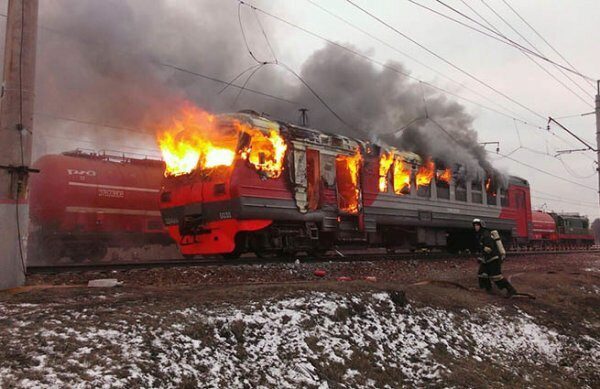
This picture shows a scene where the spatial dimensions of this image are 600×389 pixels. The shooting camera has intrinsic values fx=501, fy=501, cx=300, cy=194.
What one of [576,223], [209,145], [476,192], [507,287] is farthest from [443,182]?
[576,223]

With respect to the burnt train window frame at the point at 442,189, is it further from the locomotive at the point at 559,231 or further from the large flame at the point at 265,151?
the locomotive at the point at 559,231

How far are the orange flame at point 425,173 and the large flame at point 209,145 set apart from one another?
20.9 ft

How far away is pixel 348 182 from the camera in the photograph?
1427 centimetres

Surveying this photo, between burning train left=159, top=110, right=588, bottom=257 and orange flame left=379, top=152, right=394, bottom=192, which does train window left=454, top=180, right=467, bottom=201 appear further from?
orange flame left=379, top=152, right=394, bottom=192

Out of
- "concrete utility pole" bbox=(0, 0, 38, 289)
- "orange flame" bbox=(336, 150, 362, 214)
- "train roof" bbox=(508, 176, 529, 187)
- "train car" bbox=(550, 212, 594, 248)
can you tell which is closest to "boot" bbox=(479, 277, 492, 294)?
"orange flame" bbox=(336, 150, 362, 214)

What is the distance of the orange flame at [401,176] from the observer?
16.0 meters

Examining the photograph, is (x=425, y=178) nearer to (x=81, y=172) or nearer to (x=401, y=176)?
(x=401, y=176)

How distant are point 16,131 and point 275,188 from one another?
237 inches

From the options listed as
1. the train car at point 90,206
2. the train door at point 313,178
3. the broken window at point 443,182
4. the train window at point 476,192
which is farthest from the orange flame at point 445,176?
the train car at point 90,206

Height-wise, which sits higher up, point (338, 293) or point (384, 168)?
point (384, 168)

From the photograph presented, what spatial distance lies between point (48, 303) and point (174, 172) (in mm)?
7223

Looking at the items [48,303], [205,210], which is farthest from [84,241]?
[48,303]

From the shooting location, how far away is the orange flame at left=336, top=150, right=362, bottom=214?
1410 centimetres

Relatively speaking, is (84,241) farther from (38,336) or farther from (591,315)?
(591,315)
